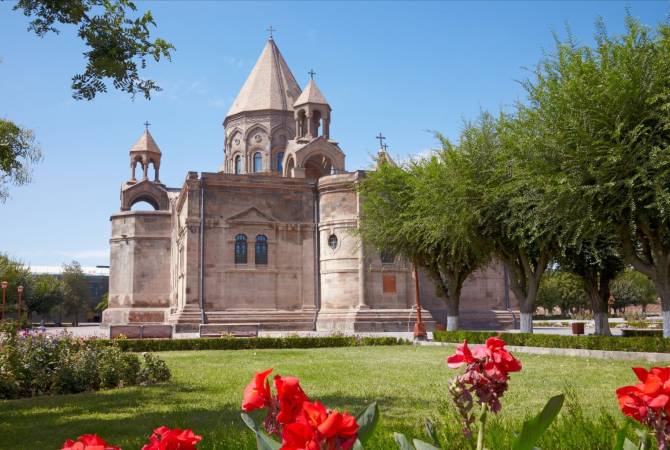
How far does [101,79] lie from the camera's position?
988cm

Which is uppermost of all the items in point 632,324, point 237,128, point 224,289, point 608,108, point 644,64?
point 237,128

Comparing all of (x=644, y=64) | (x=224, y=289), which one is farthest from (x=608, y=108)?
(x=224, y=289)

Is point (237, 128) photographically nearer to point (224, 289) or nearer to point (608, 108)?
point (224, 289)

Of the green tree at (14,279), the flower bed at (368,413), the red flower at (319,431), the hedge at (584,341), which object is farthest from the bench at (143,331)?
the green tree at (14,279)

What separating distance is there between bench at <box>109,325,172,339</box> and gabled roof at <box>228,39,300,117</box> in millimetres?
22150

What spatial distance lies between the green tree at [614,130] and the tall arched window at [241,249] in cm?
2159

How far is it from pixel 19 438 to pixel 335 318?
1052 inches

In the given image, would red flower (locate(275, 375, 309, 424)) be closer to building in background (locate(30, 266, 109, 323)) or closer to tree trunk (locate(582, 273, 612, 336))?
tree trunk (locate(582, 273, 612, 336))

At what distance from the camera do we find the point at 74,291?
7725 cm

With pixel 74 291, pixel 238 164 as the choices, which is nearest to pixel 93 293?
pixel 74 291

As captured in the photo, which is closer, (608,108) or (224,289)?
(608,108)

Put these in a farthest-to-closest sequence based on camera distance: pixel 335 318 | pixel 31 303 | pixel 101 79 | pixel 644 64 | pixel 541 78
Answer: pixel 31 303 < pixel 335 318 < pixel 541 78 < pixel 644 64 < pixel 101 79

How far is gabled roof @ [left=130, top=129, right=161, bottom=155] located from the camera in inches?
1901

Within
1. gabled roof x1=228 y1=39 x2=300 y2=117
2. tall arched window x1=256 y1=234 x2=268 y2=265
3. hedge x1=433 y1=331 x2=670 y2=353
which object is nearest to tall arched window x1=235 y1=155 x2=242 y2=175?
gabled roof x1=228 y1=39 x2=300 y2=117
